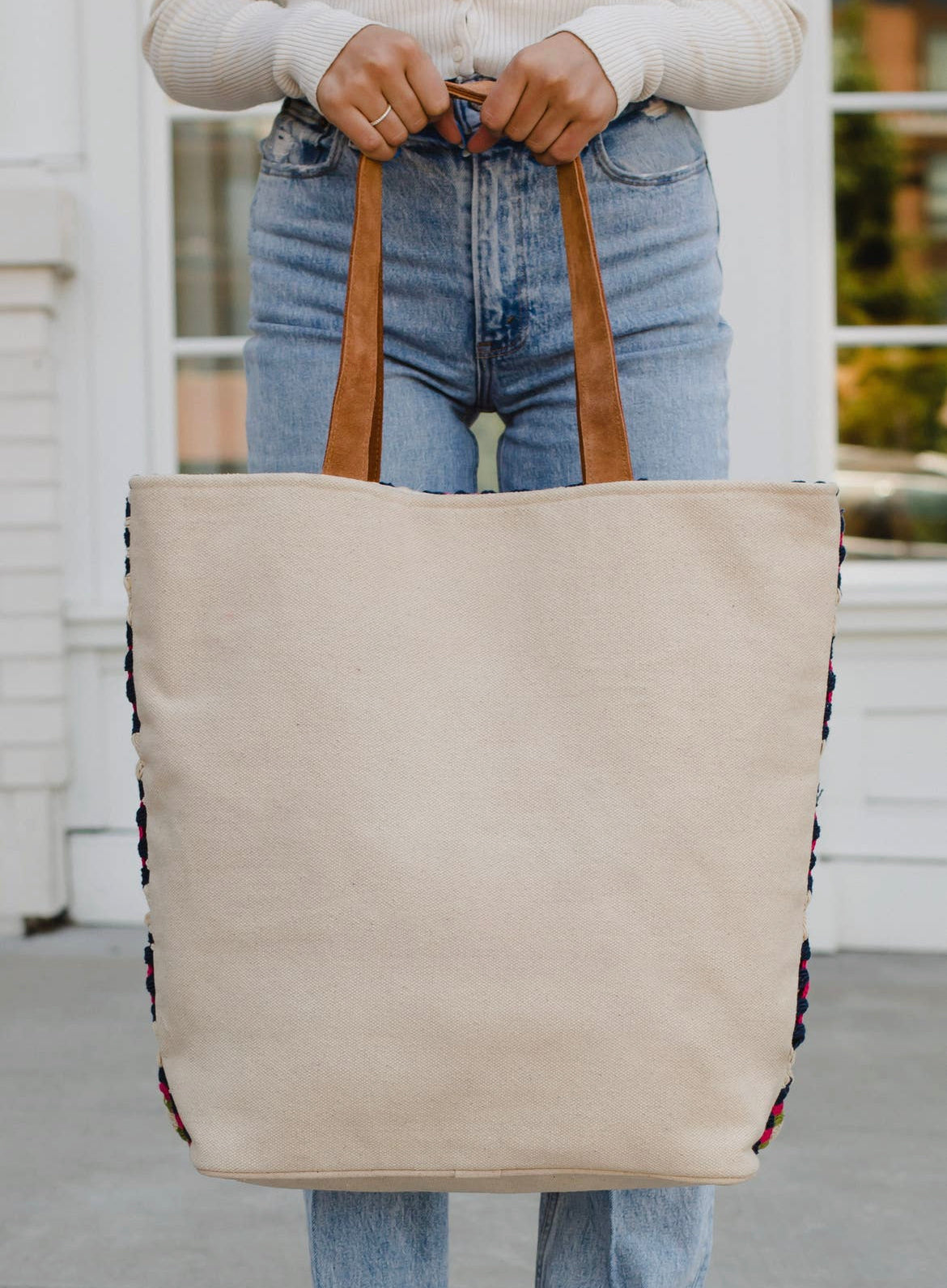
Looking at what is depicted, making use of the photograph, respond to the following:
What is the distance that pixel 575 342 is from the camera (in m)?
1.00

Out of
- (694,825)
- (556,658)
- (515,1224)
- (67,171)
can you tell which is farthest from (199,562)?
(67,171)

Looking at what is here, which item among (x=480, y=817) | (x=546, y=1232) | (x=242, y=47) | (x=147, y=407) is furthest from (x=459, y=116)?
(x=147, y=407)

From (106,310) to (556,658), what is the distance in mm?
2629

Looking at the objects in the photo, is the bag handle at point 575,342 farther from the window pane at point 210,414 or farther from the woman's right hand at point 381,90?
the window pane at point 210,414

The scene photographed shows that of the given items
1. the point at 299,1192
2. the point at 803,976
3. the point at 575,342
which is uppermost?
the point at 575,342

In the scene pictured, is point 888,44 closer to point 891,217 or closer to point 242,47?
point 891,217

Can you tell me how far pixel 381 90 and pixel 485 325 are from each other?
191 mm

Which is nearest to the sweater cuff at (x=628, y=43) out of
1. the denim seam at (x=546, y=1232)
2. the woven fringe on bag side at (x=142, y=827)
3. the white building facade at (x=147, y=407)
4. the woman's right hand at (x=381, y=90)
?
the woman's right hand at (x=381, y=90)

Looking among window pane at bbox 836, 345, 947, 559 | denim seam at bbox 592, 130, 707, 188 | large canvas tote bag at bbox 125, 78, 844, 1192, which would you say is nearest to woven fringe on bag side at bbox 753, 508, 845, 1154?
large canvas tote bag at bbox 125, 78, 844, 1192

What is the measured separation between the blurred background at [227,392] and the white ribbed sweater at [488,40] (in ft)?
6.36

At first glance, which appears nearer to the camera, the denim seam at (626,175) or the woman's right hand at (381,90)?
the woman's right hand at (381,90)

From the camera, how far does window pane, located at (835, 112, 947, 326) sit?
10.6 feet

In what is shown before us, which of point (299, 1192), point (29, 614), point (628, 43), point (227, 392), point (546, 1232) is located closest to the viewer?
point (628, 43)

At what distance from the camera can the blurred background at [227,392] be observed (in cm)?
307
